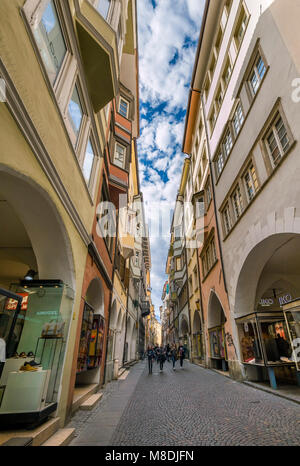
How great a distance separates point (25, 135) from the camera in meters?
3.85

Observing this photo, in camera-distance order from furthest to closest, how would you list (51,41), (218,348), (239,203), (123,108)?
(218,348) < (123,108) < (239,203) < (51,41)

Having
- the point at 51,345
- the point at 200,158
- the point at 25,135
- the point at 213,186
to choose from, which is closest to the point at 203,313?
the point at 213,186

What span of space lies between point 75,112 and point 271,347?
1189 cm

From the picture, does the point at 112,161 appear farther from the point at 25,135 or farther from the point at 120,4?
Answer: the point at 25,135

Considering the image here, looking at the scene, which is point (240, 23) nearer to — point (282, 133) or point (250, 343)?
point (282, 133)

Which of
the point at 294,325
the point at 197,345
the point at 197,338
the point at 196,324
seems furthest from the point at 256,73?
the point at 197,345

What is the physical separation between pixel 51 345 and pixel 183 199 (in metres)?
31.3

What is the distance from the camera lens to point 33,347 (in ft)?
17.3

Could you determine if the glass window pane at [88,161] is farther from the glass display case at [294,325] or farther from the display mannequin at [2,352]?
the glass display case at [294,325]

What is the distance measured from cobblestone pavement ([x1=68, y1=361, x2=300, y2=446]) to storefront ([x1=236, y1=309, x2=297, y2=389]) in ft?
5.39

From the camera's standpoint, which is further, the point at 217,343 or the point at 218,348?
the point at 217,343

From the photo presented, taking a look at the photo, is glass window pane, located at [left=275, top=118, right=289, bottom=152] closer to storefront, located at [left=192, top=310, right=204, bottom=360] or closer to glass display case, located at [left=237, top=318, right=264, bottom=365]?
glass display case, located at [left=237, top=318, right=264, bottom=365]

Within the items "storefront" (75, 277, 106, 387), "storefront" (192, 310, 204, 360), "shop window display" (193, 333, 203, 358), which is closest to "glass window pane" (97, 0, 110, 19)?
"storefront" (75, 277, 106, 387)

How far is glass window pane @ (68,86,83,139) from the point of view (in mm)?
6534
